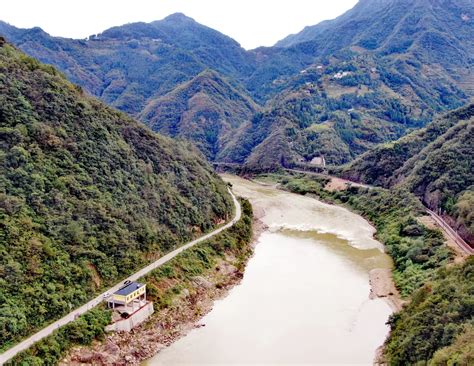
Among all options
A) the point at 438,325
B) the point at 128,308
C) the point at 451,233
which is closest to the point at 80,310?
the point at 128,308

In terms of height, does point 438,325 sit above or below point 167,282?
below

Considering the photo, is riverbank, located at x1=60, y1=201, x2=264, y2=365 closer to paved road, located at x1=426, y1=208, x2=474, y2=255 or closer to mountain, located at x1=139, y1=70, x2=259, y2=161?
paved road, located at x1=426, y1=208, x2=474, y2=255

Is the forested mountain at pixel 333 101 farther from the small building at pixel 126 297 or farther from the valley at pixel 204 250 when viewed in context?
the small building at pixel 126 297

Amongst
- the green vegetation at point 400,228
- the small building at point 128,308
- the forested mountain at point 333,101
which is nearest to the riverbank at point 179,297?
the small building at point 128,308

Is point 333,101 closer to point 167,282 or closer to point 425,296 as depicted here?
point 167,282

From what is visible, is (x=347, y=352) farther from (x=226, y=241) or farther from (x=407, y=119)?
(x=407, y=119)
